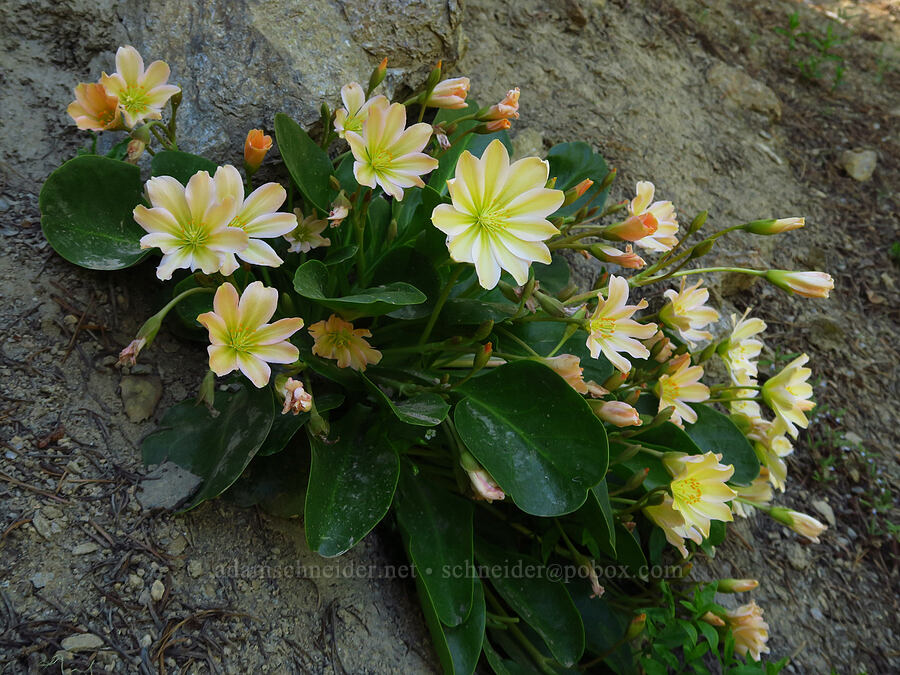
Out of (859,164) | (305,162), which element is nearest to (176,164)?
(305,162)

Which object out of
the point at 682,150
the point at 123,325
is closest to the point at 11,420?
the point at 123,325

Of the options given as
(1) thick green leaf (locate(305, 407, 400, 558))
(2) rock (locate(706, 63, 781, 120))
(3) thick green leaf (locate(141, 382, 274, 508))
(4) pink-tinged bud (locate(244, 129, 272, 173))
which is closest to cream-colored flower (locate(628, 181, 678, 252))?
(1) thick green leaf (locate(305, 407, 400, 558))

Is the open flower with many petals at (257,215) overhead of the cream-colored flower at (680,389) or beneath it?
overhead

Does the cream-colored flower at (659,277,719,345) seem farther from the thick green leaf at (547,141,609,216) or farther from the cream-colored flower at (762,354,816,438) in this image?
the thick green leaf at (547,141,609,216)

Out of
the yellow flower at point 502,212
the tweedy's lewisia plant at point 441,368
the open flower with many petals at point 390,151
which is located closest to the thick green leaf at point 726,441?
the tweedy's lewisia plant at point 441,368

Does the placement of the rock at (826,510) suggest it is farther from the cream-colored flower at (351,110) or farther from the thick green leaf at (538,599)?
the cream-colored flower at (351,110)
